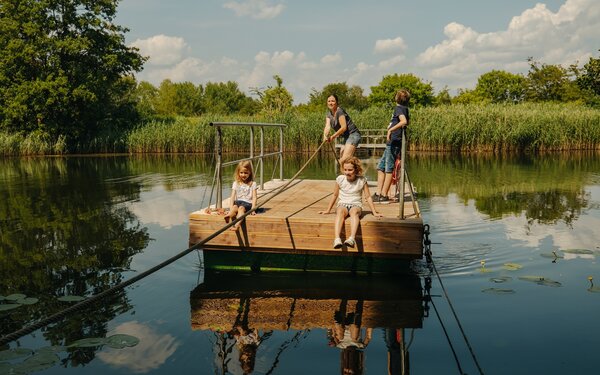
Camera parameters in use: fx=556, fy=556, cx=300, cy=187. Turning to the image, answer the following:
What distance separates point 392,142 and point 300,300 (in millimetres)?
3376

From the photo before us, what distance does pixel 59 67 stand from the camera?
40531mm

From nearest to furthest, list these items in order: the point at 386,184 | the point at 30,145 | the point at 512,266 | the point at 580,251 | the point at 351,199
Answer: the point at 351,199
the point at 512,266
the point at 580,251
the point at 386,184
the point at 30,145

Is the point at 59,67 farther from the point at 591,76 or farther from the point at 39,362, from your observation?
the point at 39,362

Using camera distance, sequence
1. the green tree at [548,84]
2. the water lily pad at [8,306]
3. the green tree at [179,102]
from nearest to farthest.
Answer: the water lily pad at [8,306] < the green tree at [548,84] < the green tree at [179,102]

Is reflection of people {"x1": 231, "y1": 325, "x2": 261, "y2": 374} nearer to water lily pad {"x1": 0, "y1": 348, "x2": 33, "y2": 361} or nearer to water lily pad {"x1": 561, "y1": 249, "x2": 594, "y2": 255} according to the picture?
water lily pad {"x1": 0, "y1": 348, "x2": 33, "y2": 361}

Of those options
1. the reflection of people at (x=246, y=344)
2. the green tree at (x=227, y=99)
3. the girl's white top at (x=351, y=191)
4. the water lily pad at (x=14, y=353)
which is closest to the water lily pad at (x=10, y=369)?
the water lily pad at (x=14, y=353)

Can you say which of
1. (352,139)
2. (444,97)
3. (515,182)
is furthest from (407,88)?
(352,139)

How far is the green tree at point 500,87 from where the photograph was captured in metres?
83.9

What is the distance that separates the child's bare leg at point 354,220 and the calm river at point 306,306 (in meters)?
0.72

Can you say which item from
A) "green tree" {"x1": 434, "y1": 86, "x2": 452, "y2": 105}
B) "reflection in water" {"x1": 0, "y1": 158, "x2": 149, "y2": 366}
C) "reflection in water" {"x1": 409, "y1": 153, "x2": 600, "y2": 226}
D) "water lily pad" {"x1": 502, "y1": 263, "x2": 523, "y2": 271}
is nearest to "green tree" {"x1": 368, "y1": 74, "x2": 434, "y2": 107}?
"green tree" {"x1": 434, "y1": 86, "x2": 452, "y2": 105}

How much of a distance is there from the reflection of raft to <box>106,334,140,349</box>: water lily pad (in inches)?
26.0

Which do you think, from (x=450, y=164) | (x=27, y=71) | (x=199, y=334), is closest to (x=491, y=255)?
(x=199, y=334)

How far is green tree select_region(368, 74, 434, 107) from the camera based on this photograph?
8712 cm

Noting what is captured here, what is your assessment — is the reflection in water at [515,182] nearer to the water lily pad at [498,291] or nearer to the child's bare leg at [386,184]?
the child's bare leg at [386,184]
